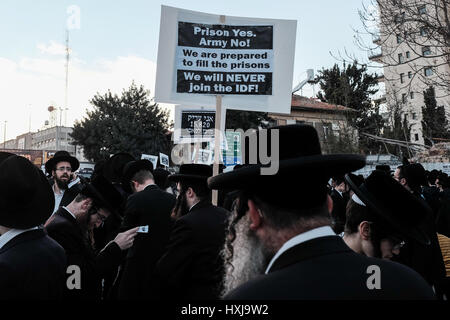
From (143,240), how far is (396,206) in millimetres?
2837

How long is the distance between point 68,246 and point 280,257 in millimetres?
2155

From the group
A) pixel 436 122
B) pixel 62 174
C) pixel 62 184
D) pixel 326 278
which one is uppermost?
pixel 436 122

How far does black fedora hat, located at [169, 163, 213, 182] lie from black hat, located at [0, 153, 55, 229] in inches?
71.5

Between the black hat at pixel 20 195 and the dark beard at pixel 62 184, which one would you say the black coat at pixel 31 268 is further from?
the dark beard at pixel 62 184

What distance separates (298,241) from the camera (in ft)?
4.60

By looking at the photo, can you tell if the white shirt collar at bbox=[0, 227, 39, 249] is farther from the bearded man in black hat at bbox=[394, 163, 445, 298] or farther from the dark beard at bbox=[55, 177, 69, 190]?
the dark beard at bbox=[55, 177, 69, 190]

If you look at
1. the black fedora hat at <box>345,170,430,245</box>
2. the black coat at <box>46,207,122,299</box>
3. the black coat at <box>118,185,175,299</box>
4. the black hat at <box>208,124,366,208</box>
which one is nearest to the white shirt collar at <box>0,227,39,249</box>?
the black coat at <box>46,207,122,299</box>

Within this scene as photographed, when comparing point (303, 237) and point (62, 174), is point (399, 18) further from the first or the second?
point (303, 237)

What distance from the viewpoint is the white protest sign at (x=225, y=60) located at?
514cm

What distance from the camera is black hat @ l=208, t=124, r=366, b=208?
1.48m

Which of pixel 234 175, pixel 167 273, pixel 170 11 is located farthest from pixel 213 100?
pixel 234 175

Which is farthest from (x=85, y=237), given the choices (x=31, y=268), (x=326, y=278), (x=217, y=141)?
(x=326, y=278)

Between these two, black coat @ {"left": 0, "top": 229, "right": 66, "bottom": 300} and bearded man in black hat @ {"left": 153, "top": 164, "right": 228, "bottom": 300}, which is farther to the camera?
bearded man in black hat @ {"left": 153, "top": 164, "right": 228, "bottom": 300}
